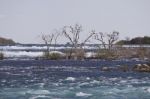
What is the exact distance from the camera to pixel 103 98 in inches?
1041

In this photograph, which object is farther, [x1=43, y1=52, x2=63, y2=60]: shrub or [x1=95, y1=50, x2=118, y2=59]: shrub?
[x1=95, y1=50, x2=118, y2=59]: shrub

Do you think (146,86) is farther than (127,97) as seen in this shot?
Yes

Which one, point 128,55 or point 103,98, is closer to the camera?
point 103,98

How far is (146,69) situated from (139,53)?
3676 cm

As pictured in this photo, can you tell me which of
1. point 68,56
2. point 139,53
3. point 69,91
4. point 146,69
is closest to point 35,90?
point 69,91

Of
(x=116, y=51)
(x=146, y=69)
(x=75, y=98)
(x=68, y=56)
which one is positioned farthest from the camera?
(x=116, y=51)

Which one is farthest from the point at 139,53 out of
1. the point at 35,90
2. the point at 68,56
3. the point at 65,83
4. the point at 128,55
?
the point at 35,90

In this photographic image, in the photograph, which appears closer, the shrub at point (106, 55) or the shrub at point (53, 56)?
the shrub at point (53, 56)

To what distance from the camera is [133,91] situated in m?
29.8

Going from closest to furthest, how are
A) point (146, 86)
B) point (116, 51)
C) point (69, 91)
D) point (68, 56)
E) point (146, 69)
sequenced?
point (69, 91) < point (146, 86) < point (146, 69) < point (68, 56) < point (116, 51)

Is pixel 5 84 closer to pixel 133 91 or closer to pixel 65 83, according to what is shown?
pixel 65 83

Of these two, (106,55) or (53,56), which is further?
(106,55)

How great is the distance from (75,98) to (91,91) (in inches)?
139

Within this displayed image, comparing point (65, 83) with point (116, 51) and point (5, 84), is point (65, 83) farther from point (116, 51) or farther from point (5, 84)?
point (116, 51)
